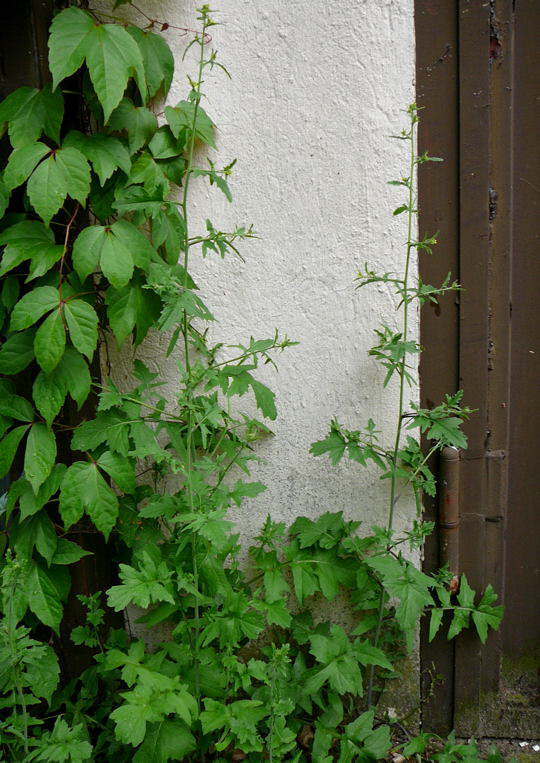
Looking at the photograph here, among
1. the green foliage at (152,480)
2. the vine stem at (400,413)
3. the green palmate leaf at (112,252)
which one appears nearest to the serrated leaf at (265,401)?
the green foliage at (152,480)

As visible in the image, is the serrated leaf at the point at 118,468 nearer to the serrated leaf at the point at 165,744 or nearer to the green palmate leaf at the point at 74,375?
the green palmate leaf at the point at 74,375

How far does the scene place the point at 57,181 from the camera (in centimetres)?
158

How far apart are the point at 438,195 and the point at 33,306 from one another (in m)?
1.23

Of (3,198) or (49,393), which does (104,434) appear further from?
(3,198)

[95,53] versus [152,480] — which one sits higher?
[95,53]

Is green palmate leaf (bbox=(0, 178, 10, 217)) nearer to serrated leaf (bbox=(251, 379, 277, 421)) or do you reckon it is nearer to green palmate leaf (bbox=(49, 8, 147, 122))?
green palmate leaf (bbox=(49, 8, 147, 122))

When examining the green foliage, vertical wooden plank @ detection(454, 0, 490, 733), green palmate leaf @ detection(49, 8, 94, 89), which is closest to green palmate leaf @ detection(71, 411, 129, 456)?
the green foliage

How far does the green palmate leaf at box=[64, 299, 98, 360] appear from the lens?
161 cm

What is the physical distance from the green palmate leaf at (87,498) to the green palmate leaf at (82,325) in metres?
0.33

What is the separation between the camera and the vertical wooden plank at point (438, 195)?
1778 mm

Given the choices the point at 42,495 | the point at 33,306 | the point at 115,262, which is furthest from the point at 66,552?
the point at 115,262

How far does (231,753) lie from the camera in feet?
6.12

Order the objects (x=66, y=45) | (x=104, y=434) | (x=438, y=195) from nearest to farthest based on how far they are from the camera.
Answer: (x=66, y=45), (x=104, y=434), (x=438, y=195)

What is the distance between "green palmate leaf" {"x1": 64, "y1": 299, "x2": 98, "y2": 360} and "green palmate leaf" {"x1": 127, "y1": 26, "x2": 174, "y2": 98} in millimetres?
675
